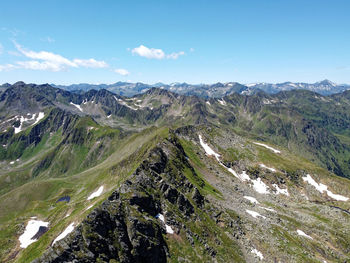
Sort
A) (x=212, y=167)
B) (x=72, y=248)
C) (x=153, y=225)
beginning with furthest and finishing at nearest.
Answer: (x=212, y=167) < (x=153, y=225) < (x=72, y=248)

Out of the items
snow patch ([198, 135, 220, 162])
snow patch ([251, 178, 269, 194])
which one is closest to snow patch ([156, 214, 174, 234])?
snow patch ([251, 178, 269, 194])

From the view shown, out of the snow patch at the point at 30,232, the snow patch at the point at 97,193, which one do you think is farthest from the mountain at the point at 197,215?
the snow patch at the point at 97,193

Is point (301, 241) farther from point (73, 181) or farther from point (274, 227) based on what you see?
point (73, 181)

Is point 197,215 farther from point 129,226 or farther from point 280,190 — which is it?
point 280,190

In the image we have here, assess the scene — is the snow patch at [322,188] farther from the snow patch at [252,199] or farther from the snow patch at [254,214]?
the snow patch at [254,214]

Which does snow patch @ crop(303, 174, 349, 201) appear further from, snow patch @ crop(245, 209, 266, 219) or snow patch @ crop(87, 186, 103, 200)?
snow patch @ crop(87, 186, 103, 200)

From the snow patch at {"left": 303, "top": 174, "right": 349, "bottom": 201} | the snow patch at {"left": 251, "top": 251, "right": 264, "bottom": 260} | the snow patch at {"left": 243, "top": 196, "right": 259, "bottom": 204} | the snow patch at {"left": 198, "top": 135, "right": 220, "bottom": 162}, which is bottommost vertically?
the snow patch at {"left": 303, "top": 174, "right": 349, "bottom": 201}

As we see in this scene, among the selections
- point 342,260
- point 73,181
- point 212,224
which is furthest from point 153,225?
point 73,181

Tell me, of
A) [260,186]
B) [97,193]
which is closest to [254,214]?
[260,186]
